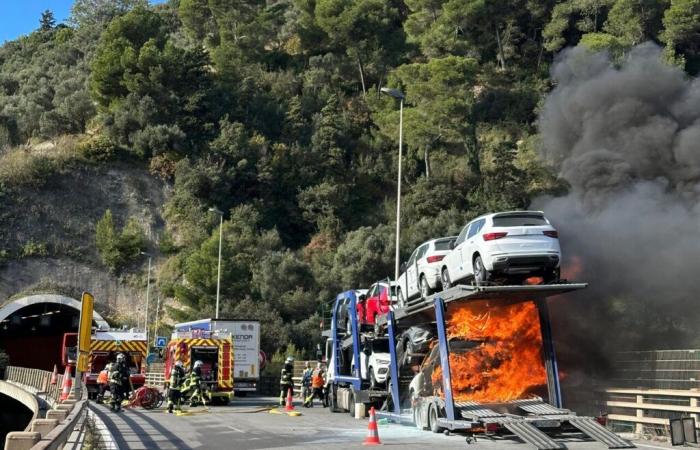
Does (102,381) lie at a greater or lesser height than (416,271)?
lesser

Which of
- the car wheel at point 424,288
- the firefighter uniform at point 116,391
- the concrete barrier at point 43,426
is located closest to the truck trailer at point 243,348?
the firefighter uniform at point 116,391

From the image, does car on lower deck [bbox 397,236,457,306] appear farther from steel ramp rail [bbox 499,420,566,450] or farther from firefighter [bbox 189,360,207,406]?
firefighter [bbox 189,360,207,406]

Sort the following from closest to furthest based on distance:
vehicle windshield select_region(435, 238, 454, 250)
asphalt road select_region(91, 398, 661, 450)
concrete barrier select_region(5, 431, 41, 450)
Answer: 1. concrete barrier select_region(5, 431, 41, 450)
2. asphalt road select_region(91, 398, 661, 450)
3. vehicle windshield select_region(435, 238, 454, 250)

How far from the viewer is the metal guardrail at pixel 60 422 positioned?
888cm

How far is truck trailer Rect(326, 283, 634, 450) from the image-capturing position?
14.7m

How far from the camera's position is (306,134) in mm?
66188

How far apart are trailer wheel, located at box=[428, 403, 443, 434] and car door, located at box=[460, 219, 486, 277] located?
2.73 metres

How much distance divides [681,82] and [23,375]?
28862 mm

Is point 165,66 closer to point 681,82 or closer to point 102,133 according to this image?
point 102,133

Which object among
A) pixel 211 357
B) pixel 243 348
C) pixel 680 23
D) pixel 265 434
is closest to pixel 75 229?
pixel 243 348

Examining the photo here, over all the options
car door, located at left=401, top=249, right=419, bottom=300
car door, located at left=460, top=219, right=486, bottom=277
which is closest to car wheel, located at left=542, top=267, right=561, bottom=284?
car door, located at left=460, top=219, right=486, bottom=277

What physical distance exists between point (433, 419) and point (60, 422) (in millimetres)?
7440

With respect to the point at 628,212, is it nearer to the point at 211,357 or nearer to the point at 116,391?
the point at 116,391

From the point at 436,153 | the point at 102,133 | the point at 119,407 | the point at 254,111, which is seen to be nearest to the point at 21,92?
the point at 102,133
